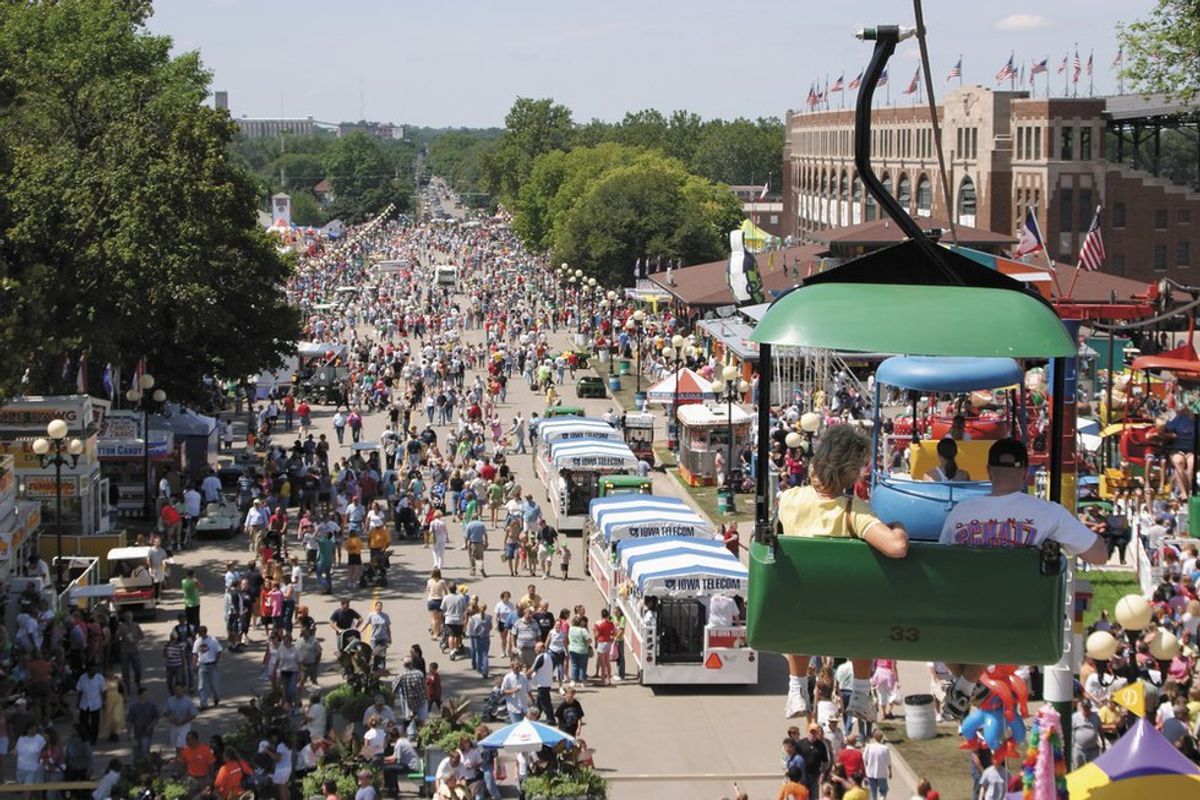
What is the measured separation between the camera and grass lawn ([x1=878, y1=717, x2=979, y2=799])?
21109mm

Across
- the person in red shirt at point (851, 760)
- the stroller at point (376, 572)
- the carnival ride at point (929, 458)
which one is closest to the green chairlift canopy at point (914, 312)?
the carnival ride at point (929, 458)

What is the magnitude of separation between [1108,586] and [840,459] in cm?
2451

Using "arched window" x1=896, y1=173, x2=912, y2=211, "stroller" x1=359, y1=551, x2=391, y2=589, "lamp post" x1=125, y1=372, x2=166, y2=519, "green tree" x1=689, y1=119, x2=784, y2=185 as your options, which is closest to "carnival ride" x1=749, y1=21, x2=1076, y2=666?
"stroller" x1=359, y1=551, x2=391, y2=589

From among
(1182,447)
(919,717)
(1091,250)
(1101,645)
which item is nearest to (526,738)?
(919,717)

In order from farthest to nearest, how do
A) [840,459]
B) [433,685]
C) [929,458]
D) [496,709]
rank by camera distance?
[496,709] < [433,685] < [929,458] < [840,459]

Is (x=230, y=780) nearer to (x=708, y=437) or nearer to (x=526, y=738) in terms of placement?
(x=526, y=738)

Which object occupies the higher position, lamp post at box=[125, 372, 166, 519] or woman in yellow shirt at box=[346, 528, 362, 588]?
lamp post at box=[125, 372, 166, 519]

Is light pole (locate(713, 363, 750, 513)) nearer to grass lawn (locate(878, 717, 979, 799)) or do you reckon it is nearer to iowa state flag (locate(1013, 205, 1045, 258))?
iowa state flag (locate(1013, 205, 1045, 258))

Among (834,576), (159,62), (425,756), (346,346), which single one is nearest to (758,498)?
(834,576)

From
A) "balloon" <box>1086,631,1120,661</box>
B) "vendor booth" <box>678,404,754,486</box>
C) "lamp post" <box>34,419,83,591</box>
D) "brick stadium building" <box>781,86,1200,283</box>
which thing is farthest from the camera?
"brick stadium building" <box>781,86,1200,283</box>

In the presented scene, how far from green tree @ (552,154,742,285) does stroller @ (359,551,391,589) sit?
62577mm

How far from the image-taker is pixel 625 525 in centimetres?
2898

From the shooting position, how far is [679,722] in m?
24.1

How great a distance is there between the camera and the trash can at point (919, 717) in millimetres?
22500
